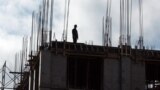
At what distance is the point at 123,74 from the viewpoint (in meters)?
24.2

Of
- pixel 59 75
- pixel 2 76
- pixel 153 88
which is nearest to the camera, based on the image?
pixel 59 75

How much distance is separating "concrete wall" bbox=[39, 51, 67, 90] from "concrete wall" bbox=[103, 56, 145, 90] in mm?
2359

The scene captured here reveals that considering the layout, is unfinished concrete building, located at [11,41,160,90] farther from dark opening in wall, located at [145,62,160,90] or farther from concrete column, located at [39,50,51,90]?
dark opening in wall, located at [145,62,160,90]

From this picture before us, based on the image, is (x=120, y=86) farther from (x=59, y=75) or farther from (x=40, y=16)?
(x=40, y=16)

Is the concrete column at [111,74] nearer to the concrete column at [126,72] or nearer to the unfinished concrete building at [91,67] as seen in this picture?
the unfinished concrete building at [91,67]

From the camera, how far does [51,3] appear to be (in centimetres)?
2517

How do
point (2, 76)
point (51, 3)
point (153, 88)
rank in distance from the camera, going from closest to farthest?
point (51, 3) < point (153, 88) < point (2, 76)

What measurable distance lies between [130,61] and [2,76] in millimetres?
18259

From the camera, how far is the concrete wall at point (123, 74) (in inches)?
948

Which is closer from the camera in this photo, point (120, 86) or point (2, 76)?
point (120, 86)

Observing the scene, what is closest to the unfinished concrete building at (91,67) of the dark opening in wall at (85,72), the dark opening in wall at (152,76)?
the dark opening in wall at (85,72)

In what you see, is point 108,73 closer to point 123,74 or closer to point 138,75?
point 123,74

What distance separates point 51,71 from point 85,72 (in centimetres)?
244

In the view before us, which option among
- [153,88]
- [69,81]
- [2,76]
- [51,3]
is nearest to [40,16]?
[51,3]
